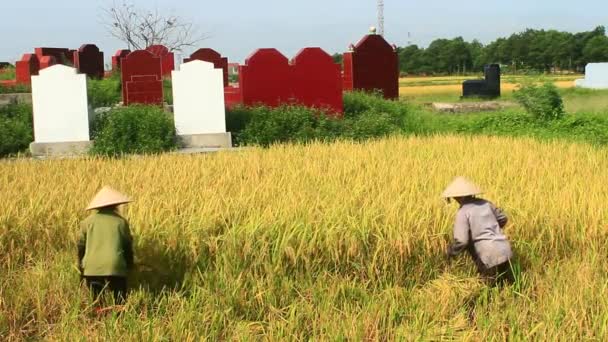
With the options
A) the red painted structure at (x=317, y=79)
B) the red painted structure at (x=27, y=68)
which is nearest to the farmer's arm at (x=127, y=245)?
the red painted structure at (x=317, y=79)

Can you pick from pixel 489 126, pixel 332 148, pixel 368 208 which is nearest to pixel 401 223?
pixel 368 208

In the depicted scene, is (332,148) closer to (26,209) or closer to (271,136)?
(271,136)

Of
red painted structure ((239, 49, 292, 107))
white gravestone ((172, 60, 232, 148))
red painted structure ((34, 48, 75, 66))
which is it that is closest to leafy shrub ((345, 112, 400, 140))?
red painted structure ((239, 49, 292, 107))

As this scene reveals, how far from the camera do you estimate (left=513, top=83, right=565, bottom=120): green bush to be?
525 inches

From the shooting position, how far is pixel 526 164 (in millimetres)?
7328

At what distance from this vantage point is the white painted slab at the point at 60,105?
11141 mm

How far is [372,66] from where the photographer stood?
15508mm

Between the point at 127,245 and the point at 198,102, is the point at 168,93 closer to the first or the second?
the point at 198,102

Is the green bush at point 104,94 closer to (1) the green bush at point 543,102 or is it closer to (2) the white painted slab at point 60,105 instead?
(2) the white painted slab at point 60,105

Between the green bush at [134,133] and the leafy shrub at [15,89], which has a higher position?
the leafy shrub at [15,89]

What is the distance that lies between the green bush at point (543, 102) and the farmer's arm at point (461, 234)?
9558 millimetres

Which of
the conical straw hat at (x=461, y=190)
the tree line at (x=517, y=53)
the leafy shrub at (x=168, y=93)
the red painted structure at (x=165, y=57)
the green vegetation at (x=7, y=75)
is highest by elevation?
the tree line at (x=517, y=53)

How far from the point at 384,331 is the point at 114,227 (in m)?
1.59

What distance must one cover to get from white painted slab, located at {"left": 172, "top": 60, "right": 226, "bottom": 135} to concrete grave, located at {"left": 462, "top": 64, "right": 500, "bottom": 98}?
1639 cm
